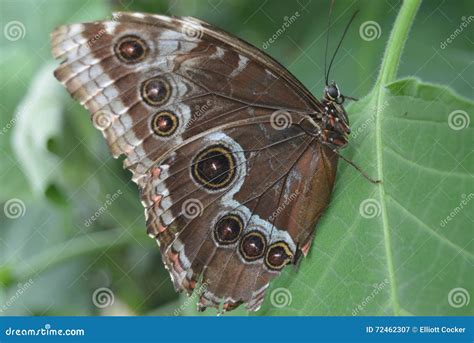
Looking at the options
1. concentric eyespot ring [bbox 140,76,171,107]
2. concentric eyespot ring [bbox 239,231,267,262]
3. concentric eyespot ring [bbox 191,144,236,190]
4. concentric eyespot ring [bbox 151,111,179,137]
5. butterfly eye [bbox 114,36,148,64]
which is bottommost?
concentric eyespot ring [bbox 239,231,267,262]

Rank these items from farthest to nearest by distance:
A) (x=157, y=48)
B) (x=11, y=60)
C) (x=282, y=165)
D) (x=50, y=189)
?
(x=11, y=60) < (x=50, y=189) < (x=282, y=165) < (x=157, y=48)

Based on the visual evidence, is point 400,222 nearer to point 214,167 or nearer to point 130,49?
point 214,167

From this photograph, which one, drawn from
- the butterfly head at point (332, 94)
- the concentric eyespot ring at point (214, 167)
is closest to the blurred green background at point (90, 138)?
the butterfly head at point (332, 94)

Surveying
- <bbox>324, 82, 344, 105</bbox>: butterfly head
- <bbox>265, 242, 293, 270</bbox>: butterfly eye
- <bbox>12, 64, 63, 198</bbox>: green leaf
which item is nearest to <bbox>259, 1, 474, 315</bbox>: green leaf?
<bbox>265, 242, 293, 270</bbox>: butterfly eye

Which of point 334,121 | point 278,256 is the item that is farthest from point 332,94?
point 278,256

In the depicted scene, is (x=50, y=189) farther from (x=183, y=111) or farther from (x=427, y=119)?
(x=427, y=119)

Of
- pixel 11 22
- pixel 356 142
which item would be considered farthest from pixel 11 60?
pixel 356 142

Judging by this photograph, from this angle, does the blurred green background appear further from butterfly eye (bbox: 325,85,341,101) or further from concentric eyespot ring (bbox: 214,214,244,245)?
concentric eyespot ring (bbox: 214,214,244,245)
